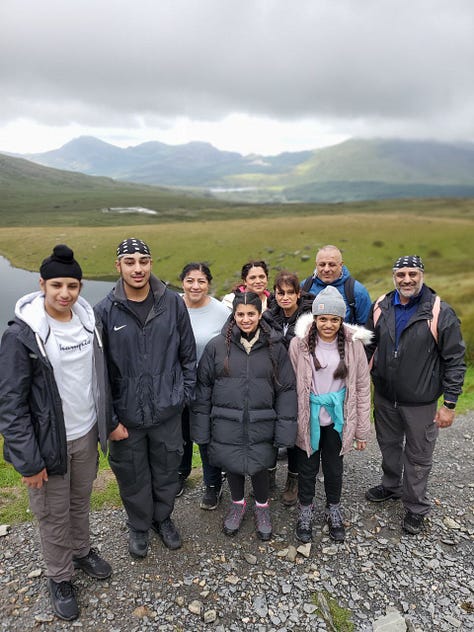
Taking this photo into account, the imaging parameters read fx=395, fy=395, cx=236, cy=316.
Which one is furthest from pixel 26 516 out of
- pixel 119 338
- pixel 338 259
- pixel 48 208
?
pixel 48 208

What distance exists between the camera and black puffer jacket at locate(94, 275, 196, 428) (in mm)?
6328

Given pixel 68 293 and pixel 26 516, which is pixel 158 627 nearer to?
pixel 26 516

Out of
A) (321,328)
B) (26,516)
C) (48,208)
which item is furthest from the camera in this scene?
(48,208)

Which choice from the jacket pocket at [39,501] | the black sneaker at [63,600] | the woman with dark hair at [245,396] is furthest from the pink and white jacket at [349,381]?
the black sneaker at [63,600]

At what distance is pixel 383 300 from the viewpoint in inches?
315

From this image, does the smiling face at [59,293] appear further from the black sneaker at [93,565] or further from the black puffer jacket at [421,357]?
the black puffer jacket at [421,357]

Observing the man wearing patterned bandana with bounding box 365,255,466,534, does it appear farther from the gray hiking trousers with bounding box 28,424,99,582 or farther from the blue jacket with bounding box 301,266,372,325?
the gray hiking trousers with bounding box 28,424,99,582

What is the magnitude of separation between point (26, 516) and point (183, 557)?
152 inches

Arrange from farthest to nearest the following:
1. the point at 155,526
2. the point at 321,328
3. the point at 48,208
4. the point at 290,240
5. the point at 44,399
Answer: the point at 48,208, the point at 290,240, the point at 155,526, the point at 321,328, the point at 44,399

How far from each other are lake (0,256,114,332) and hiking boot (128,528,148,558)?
59.1 metres

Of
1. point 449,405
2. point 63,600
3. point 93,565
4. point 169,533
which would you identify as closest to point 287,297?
point 449,405

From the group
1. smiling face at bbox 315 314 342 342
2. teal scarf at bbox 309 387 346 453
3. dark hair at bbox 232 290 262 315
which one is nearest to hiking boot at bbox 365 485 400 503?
teal scarf at bbox 309 387 346 453

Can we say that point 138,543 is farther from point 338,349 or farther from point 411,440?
point 411,440

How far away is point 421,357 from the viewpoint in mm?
7430
